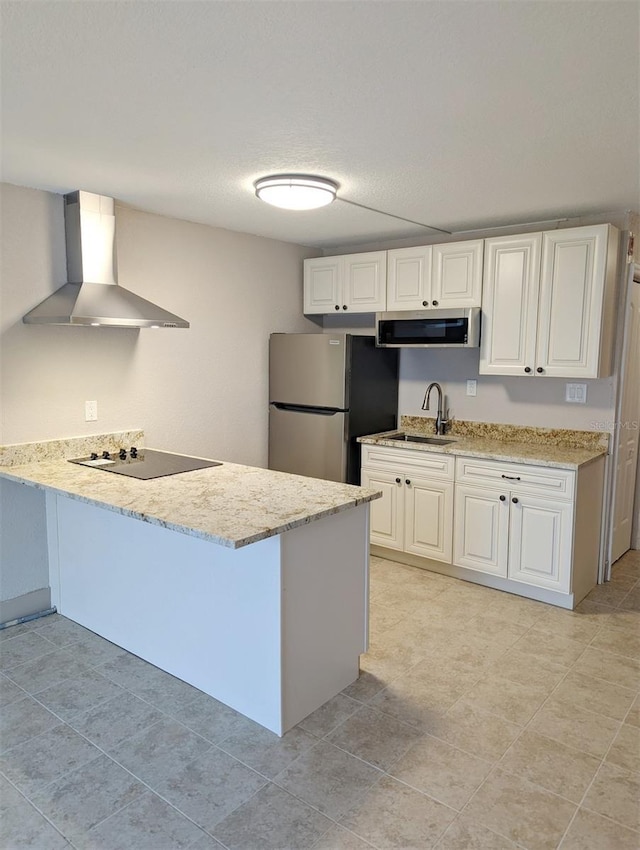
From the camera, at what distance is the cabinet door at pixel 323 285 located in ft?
14.7

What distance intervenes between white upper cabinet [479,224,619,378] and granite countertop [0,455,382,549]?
5.42 feet

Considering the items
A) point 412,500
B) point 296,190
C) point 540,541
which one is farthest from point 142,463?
point 540,541

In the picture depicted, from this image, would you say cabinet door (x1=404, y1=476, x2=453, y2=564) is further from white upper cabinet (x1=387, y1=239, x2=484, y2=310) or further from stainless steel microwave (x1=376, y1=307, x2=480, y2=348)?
white upper cabinet (x1=387, y1=239, x2=484, y2=310)

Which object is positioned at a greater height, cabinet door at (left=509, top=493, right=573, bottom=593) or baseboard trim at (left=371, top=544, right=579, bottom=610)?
cabinet door at (left=509, top=493, right=573, bottom=593)

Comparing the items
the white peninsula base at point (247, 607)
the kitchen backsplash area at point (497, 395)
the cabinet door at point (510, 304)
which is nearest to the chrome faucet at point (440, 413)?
the kitchen backsplash area at point (497, 395)

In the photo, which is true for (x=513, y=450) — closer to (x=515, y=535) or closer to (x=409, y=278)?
(x=515, y=535)

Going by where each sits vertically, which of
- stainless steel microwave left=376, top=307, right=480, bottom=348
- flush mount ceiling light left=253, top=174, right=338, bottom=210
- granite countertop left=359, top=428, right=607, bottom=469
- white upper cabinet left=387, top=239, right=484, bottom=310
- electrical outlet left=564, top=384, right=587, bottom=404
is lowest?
granite countertop left=359, top=428, right=607, bottom=469

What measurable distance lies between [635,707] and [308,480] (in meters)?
1.68

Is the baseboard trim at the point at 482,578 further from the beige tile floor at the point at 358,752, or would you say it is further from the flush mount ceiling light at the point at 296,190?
the flush mount ceiling light at the point at 296,190

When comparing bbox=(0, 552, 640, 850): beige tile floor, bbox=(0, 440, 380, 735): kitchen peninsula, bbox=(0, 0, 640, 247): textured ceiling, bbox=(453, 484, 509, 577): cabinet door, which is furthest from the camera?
bbox=(453, 484, 509, 577): cabinet door

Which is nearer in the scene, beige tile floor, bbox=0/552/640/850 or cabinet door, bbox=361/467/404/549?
beige tile floor, bbox=0/552/640/850

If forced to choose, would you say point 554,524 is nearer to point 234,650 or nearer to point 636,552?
point 636,552

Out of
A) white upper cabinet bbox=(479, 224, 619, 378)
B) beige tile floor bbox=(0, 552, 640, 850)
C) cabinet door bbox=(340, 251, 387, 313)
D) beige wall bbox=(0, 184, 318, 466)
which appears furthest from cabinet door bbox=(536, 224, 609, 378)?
beige wall bbox=(0, 184, 318, 466)

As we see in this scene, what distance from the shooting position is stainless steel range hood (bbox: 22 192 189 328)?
299 centimetres
